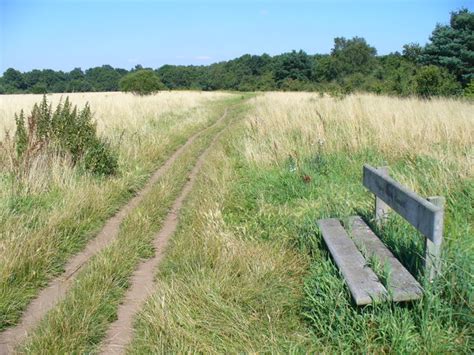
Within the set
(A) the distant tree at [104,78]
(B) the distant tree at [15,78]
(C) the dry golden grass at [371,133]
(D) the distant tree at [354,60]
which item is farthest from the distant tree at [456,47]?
(B) the distant tree at [15,78]

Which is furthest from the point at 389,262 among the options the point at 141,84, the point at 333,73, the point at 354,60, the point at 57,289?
the point at 354,60

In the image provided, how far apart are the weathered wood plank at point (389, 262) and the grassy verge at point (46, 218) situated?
291 cm

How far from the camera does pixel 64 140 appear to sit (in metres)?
7.58

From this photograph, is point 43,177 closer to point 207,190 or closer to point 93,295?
point 207,190

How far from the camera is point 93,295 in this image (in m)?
3.65

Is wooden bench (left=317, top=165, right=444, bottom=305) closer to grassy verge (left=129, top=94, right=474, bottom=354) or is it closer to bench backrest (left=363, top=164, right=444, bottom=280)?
bench backrest (left=363, top=164, right=444, bottom=280)

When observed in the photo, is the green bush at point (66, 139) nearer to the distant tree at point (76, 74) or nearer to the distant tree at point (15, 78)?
the distant tree at point (15, 78)

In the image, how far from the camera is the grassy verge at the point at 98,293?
3.07 m

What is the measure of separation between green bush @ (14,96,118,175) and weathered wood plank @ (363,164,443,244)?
5.00 metres

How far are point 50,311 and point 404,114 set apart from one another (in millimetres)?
9012

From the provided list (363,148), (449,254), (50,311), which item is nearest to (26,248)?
(50,311)

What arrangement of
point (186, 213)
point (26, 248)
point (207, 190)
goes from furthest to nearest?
point (207, 190)
point (186, 213)
point (26, 248)

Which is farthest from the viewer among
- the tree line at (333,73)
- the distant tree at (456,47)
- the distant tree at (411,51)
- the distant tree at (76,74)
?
the distant tree at (76,74)

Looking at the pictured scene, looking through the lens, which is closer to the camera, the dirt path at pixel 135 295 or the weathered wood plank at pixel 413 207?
the weathered wood plank at pixel 413 207
